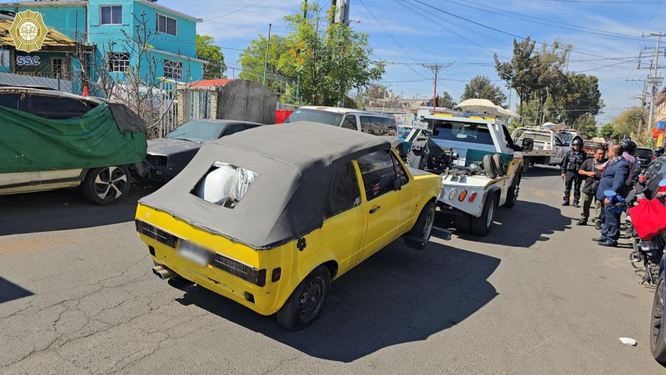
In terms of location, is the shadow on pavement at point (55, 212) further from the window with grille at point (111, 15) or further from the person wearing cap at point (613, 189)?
the window with grille at point (111, 15)

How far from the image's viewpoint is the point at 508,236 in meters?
8.05

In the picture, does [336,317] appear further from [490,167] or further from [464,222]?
[490,167]

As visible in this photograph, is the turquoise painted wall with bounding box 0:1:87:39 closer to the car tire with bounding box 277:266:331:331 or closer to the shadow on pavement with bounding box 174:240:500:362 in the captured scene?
the shadow on pavement with bounding box 174:240:500:362

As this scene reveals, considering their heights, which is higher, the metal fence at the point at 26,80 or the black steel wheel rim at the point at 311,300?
the metal fence at the point at 26,80

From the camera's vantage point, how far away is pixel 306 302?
3984 mm

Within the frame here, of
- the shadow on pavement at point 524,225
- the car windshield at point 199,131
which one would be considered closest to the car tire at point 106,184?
the car windshield at point 199,131

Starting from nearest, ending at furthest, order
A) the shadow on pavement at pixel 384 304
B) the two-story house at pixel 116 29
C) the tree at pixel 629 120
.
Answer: the shadow on pavement at pixel 384 304 < the two-story house at pixel 116 29 < the tree at pixel 629 120

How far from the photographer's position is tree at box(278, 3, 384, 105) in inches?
748

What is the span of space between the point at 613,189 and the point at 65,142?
916 cm

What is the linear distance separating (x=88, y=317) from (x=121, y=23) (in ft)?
93.4

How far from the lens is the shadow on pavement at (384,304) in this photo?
390 centimetres

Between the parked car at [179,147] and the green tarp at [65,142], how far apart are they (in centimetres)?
43

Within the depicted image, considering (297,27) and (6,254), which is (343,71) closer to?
(297,27)

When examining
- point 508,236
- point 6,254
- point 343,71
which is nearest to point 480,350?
point 508,236
